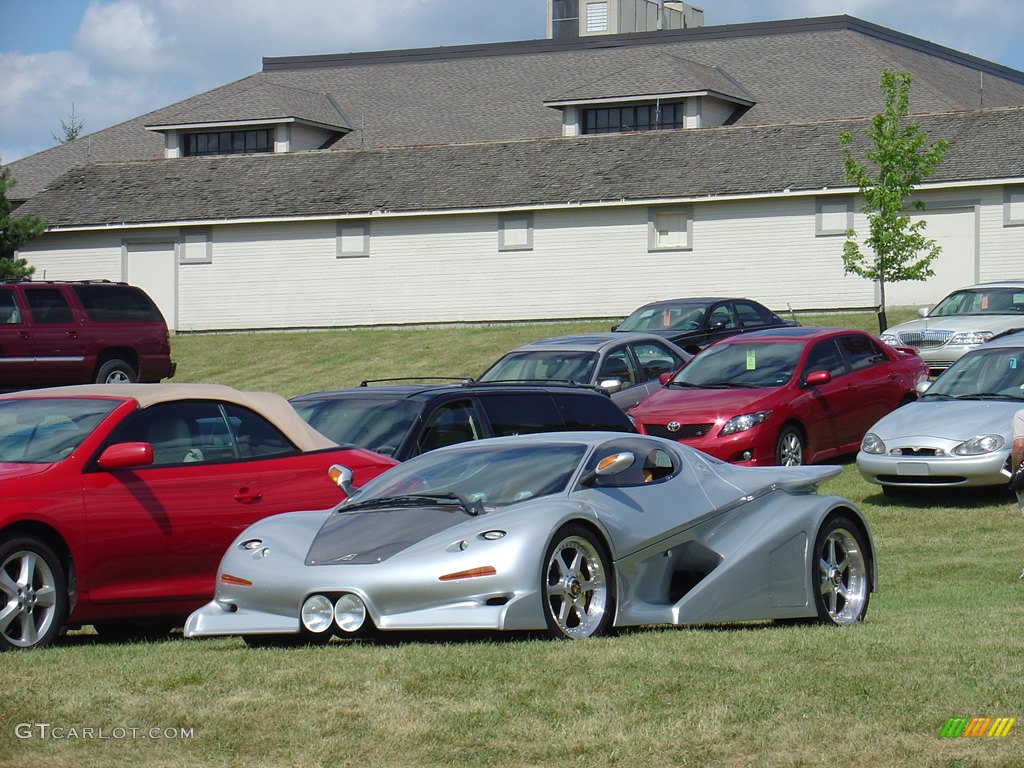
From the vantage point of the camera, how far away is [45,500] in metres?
8.82

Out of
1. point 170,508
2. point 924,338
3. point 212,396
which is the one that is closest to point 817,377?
point 924,338

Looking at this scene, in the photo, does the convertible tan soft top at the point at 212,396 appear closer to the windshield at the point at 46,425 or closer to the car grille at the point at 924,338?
the windshield at the point at 46,425

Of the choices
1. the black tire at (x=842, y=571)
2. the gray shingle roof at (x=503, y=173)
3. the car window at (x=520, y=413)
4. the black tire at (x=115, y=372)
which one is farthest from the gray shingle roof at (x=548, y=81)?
the black tire at (x=842, y=571)

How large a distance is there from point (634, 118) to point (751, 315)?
63.8 feet

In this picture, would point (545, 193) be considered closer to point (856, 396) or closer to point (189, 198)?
point (189, 198)

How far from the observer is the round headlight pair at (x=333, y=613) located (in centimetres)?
801

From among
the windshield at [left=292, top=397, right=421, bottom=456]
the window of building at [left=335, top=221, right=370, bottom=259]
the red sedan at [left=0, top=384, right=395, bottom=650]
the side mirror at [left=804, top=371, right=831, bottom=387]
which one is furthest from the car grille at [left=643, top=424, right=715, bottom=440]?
the window of building at [left=335, top=221, right=370, bottom=259]

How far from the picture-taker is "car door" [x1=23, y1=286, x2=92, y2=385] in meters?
24.5

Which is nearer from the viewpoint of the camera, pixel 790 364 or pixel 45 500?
pixel 45 500

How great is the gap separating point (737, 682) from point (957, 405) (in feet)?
34.6

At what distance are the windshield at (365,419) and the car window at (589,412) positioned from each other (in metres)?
1.58

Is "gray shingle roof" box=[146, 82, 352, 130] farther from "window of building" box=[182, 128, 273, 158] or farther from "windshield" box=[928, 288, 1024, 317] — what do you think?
"windshield" box=[928, 288, 1024, 317]

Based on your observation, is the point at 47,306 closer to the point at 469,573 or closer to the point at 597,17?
the point at 469,573

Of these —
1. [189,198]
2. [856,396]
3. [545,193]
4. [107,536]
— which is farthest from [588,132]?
[107,536]
